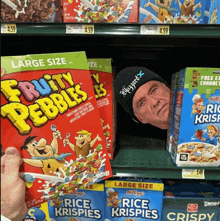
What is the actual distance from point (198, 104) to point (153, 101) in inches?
10.8

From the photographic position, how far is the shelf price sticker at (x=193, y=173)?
0.86 meters

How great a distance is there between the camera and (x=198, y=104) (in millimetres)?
814

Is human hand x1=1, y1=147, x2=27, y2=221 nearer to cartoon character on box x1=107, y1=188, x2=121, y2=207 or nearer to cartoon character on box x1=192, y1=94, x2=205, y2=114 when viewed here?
cartoon character on box x1=107, y1=188, x2=121, y2=207

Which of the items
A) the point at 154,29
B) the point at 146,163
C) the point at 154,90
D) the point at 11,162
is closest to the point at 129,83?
the point at 154,90

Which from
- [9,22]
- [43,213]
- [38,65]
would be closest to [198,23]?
[38,65]

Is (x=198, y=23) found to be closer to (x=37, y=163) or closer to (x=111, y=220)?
(x=37, y=163)

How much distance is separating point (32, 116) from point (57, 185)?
0.30m

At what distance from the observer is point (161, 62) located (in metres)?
1.31

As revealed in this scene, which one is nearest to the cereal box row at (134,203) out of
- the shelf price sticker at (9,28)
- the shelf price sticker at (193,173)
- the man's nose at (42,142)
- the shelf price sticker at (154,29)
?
the shelf price sticker at (193,173)

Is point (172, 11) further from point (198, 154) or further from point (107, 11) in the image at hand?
point (198, 154)

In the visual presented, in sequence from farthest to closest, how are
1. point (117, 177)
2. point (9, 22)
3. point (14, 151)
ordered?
point (117, 177), point (9, 22), point (14, 151)

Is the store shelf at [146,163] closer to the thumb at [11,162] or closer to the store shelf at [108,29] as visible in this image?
the thumb at [11,162]

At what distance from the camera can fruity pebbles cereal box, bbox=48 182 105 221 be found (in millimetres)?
952

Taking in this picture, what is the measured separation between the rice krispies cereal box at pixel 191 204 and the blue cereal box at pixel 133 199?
5 centimetres
